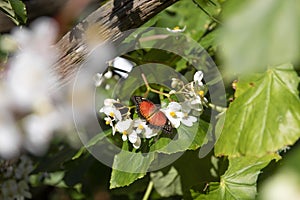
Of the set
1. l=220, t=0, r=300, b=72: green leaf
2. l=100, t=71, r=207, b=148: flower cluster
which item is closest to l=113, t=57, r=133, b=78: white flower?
l=100, t=71, r=207, b=148: flower cluster

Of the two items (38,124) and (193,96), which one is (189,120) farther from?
(38,124)

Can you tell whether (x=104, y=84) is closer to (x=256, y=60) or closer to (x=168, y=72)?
(x=168, y=72)

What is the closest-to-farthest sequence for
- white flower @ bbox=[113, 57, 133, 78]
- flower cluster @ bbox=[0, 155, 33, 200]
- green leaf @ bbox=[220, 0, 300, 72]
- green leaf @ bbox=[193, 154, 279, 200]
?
green leaf @ bbox=[220, 0, 300, 72] < green leaf @ bbox=[193, 154, 279, 200] < white flower @ bbox=[113, 57, 133, 78] < flower cluster @ bbox=[0, 155, 33, 200]

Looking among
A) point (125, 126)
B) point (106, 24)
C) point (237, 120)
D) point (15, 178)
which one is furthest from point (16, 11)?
point (15, 178)

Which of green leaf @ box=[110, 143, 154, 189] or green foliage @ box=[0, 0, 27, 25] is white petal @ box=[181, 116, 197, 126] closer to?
green leaf @ box=[110, 143, 154, 189]

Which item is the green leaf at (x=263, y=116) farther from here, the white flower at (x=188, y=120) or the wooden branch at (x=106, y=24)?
the wooden branch at (x=106, y=24)

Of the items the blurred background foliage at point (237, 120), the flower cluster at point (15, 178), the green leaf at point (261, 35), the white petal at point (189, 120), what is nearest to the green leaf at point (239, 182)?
the blurred background foliage at point (237, 120)

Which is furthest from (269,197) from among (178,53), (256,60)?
(178,53)
